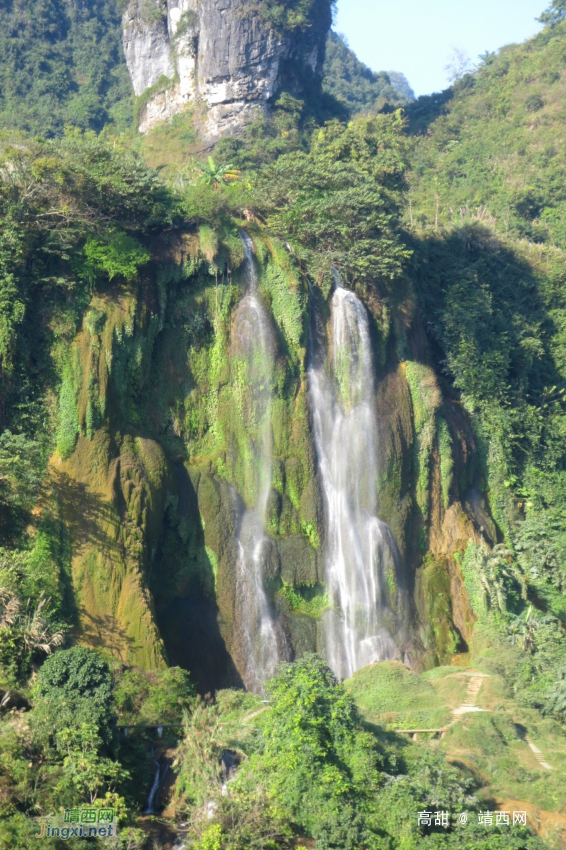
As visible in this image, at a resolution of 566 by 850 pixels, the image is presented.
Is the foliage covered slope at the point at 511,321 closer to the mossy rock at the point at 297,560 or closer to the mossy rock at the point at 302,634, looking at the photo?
the mossy rock at the point at 302,634

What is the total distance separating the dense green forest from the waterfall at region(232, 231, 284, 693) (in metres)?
0.46

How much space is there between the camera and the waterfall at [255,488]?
20578mm

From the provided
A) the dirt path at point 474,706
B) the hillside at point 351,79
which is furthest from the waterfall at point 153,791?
the hillside at point 351,79

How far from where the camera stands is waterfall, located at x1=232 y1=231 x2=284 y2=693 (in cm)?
2058

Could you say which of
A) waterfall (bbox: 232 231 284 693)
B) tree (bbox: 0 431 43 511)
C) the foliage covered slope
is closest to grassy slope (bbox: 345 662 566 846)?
the foliage covered slope

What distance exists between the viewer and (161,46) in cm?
4922

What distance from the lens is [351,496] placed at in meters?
23.3

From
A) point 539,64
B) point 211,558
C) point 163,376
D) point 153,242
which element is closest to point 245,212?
point 153,242

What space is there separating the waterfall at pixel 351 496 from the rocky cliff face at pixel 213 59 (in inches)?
1014

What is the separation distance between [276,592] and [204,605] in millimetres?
1811

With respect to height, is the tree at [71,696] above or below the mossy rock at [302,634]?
below

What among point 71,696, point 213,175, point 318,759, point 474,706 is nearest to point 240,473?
point 474,706

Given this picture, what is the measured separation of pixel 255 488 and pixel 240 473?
1.68 ft

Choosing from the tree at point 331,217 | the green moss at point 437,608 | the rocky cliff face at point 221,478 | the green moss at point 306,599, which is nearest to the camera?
the rocky cliff face at point 221,478
